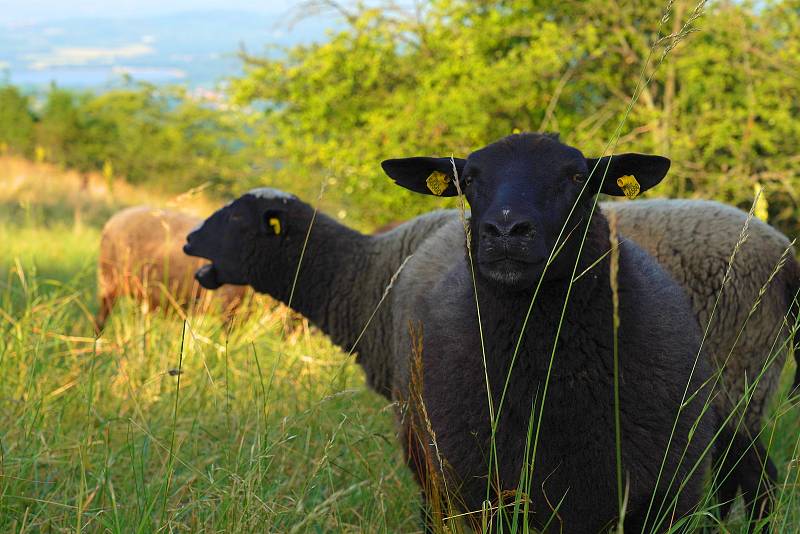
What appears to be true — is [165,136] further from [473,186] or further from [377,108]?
[473,186]

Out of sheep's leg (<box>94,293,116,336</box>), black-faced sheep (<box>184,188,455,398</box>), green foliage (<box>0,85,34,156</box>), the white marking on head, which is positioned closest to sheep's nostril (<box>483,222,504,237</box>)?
black-faced sheep (<box>184,188,455,398</box>)

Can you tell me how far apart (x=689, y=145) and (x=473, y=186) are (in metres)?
8.06

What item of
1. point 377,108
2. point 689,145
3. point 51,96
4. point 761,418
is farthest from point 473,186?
point 51,96

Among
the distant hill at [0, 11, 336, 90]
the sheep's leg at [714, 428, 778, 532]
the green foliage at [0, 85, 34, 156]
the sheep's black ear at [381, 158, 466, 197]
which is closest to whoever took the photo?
the sheep's black ear at [381, 158, 466, 197]

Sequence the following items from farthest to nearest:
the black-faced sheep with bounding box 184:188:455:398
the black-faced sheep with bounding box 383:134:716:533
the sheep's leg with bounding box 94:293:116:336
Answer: the sheep's leg with bounding box 94:293:116:336, the black-faced sheep with bounding box 184:188:455:398, the black-faced sheep with bounding box 383:134:716:533

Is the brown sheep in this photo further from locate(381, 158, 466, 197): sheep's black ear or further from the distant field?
locate(381, 158, 466, 197): sheep's black ear

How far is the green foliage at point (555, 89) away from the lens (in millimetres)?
10398

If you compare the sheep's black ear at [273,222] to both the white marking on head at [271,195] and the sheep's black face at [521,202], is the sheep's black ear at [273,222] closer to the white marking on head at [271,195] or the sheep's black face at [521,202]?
the white marking on head at [271,195]

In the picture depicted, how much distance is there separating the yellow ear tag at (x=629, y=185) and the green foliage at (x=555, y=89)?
21.5 feet

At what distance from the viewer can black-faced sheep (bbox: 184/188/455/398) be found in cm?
499

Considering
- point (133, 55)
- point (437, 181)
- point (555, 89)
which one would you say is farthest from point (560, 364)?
point (133, 55)

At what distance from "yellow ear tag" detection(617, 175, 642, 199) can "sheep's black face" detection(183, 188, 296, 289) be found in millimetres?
2647

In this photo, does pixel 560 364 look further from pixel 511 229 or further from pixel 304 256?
pixel 304 256

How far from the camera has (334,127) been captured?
13.6 meters
